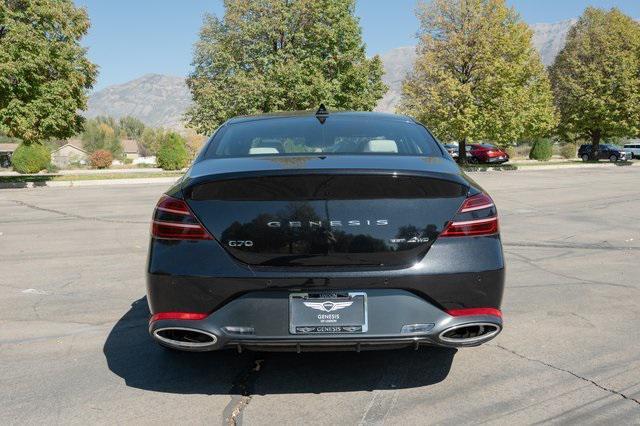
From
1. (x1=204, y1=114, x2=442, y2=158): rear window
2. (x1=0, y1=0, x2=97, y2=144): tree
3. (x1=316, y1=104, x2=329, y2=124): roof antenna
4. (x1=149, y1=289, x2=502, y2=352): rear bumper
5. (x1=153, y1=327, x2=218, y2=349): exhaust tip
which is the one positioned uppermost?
(x1=0, y1=0, x2=97, y2=144): tree

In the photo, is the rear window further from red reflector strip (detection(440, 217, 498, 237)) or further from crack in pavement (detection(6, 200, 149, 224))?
crack in pavement (detection(6, 200, 149, 224))

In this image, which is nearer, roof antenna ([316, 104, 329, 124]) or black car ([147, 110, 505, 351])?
black car ([147, 110, 505, 351])

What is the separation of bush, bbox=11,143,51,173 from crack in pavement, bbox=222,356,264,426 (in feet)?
110

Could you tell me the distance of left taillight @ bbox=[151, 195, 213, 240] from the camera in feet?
9.50

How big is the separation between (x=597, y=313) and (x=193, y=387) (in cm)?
340

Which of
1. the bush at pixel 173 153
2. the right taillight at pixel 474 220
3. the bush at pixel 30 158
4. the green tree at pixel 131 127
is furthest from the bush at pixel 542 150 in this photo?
the green tree at pixel 131 127

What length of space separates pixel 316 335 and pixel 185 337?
72 cm

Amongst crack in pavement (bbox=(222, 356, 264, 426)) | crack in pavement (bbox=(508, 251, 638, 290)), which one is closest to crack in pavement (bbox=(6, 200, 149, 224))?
crack in pavement (bbox=(508, 251, 638, 290))

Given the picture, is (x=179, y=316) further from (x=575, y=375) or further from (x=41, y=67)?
(x=41, y=67)

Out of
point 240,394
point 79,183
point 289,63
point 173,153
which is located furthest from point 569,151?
point 240,394

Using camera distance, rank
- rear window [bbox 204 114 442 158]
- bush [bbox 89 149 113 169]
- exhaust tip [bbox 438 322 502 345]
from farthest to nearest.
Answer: bush [bbox 89 149 113 169], rear window [bbox 204 114 442 158], exhaust tip [bbox 438 322 502 345]

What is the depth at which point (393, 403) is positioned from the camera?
308 cm

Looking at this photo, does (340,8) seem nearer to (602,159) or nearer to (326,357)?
(602,159)

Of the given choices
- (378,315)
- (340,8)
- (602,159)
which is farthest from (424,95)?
(378,315)
